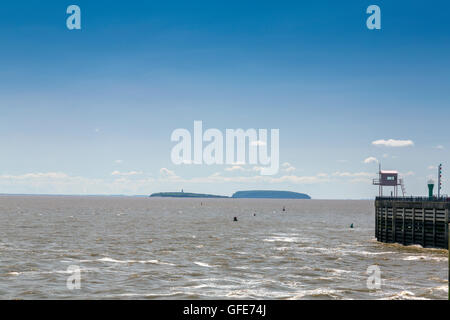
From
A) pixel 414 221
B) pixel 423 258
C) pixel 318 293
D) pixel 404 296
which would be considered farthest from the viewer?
pixel 414 221

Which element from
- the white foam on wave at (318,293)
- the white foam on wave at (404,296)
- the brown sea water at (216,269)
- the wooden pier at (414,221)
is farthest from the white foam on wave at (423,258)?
the white foam on wave at (318,293)

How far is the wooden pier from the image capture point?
5428 centimetres

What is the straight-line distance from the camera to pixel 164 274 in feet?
129

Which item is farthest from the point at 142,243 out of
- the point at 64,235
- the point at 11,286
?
the point at 11,286

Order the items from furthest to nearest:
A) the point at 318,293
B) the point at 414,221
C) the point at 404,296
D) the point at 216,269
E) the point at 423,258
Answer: the point at 414,221, the point at 423,258, the point at 216,269, the point at 318,293, the point at 404,296

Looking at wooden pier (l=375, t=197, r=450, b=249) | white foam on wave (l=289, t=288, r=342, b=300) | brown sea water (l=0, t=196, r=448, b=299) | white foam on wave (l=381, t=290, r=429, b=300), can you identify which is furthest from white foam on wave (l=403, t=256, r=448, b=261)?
A: white foam on wave (l=289, t=288, r=342, b=300)

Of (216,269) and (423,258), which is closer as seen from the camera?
(216,269)

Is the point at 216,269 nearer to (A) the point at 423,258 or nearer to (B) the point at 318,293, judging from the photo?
(B) the point at 318,293

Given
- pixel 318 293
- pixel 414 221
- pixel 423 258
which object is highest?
pixel 414 221

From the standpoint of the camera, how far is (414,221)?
58625mm

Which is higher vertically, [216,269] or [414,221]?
[414,221]

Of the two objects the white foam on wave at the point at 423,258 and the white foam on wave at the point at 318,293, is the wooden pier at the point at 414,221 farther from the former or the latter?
the white foam on wave at the point at 318,293

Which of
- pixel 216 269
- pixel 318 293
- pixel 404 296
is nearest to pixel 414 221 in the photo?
pixel 216 269

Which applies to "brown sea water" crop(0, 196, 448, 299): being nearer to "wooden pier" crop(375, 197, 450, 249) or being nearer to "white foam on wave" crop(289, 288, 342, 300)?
"white foam on wave" crop(289, 288, 342, 300)
